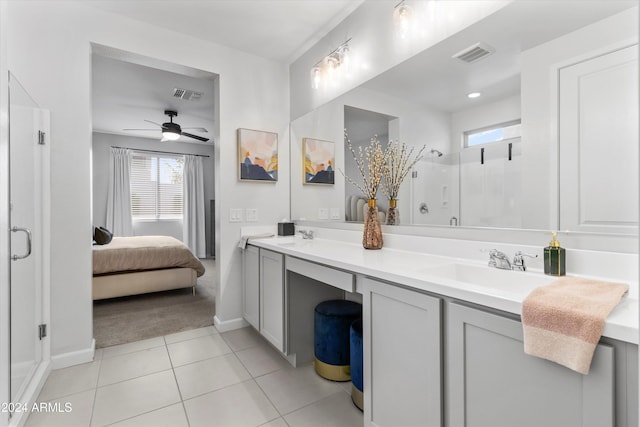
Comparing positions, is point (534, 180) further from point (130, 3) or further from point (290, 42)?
point (130, 3)

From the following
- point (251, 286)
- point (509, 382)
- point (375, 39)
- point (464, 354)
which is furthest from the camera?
point (251, 286)

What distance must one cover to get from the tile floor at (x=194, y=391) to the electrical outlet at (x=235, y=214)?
1.08 m

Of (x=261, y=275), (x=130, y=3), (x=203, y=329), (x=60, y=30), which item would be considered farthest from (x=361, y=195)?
(x=60, y=30)

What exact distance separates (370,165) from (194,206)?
5764mm

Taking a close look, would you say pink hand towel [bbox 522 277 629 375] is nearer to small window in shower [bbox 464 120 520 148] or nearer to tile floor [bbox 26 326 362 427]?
small window in shower [bbox 464 120 520 148]

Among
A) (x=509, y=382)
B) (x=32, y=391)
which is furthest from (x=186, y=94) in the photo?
(x=509, y=382)

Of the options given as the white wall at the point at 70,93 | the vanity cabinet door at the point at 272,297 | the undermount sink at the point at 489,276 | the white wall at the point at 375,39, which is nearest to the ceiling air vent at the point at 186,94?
the white wall at the point at 70,93

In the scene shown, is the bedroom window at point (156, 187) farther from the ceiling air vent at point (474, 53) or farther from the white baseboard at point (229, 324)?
the ceiling air vent at point (474, 53)

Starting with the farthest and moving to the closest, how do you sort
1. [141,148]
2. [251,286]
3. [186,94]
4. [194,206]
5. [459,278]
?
[194,206]
[141,148]
[186,94]
[251,286]
[459,278]

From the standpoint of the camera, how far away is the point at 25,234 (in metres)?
1.79

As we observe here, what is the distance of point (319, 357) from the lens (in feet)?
6.61

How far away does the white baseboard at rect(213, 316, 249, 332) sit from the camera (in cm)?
279

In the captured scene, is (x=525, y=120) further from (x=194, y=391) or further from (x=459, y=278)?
(x=194, y=391)

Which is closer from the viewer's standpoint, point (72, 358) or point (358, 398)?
point (358, 398)
